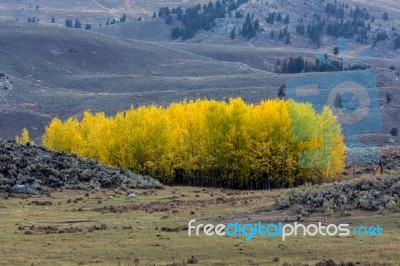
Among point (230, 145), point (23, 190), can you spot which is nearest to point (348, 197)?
point (23, 190)

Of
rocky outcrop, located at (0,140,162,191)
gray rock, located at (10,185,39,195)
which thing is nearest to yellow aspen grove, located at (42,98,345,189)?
rocky outcrop, located at (0,140,162,191)

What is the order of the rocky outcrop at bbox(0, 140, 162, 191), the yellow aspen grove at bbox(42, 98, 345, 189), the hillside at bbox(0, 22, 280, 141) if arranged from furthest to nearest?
1. the hillside at bbox(0, 22, 280, 141)
2. the yellow aspen grove at bbox(42, 98, 345, 189)
3. the rocky outcrop at bbox(0, 140, 162, 191)

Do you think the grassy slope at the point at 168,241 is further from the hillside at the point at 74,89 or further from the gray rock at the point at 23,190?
the hillside at the point at 74,89

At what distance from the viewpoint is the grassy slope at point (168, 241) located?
2375cm

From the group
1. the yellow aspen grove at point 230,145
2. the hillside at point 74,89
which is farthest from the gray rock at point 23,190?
the hillside at point 74,89

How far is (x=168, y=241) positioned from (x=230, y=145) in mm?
40008

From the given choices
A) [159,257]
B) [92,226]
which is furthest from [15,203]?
[159,257]

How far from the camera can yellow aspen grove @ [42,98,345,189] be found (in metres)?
66.2

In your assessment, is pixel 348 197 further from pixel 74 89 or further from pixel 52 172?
pixel 74 89

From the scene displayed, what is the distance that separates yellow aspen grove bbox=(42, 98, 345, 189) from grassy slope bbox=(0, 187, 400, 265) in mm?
24293

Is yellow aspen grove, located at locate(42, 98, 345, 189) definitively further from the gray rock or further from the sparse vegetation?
the sparse vegetation

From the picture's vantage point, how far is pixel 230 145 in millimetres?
67500

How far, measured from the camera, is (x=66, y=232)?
31.1 m

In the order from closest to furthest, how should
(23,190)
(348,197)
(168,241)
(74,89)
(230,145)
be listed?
1. (168,241)
2. (348,197)
3. (23,190)
4. (230,145)
5. (74,89)
